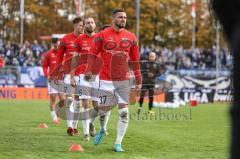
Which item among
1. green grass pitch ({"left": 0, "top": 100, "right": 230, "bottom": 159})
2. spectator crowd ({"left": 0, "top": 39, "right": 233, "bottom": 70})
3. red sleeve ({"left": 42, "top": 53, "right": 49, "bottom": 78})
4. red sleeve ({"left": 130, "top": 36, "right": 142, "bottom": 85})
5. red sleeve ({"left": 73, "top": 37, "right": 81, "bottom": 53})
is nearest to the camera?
green grass pitch ({"left": 0, "top": 100, "right": 230, "bottom": 159})

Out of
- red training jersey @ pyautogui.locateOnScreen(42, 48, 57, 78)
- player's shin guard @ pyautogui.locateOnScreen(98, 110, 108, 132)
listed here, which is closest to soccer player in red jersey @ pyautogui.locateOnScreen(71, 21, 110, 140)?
player's shin guard @ pyautogui.locateOnScreen(98, 110, 108, 132)

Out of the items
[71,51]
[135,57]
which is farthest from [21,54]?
[135,57]

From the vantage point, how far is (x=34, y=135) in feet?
38.5

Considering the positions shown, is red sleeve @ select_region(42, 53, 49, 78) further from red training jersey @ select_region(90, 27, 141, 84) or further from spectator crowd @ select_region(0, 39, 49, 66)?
spectator crowd @ select_region(0, 39, 49, 66)

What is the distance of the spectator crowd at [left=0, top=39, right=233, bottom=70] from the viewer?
110ft

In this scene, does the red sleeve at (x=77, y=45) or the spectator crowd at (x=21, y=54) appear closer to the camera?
the red sleeve at (x=77, y=45)

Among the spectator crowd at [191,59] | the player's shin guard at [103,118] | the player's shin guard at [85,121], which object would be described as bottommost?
the spectator crowd at [191,59]

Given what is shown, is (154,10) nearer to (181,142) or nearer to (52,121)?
(52,121)

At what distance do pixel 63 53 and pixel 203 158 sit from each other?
16.5 feet

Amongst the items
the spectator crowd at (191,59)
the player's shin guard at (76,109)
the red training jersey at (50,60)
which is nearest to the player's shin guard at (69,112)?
the player's shin guard at (76,109)

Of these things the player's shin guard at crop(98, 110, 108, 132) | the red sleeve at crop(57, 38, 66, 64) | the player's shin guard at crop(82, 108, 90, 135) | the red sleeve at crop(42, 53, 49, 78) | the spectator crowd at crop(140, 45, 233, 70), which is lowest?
the spectator crowd at crop(140, 45, 233, 70)

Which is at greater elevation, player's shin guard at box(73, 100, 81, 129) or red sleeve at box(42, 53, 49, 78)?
red sleeve at box(42, 53, 49, 78)

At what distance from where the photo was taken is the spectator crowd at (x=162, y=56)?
3341 cm

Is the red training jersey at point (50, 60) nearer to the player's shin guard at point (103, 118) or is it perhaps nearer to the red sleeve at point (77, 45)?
the red sleeve at point (77, 45)
